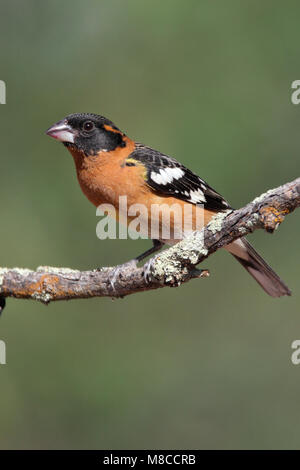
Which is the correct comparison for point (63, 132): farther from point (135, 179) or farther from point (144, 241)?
Answer: point (144, 241)

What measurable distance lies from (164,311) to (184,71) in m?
3.07

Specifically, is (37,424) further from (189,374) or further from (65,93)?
(65,93)

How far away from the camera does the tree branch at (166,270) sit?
146 inches

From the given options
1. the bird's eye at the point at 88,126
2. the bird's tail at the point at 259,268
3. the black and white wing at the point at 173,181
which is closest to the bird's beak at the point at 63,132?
the bird's eye at the point at 88,126

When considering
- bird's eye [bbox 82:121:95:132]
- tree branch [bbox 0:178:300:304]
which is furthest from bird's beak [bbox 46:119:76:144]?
tree branch [bbox 0:178:300:304]

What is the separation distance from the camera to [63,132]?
5.50m

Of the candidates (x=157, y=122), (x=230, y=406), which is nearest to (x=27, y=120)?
(x=157, y=122)

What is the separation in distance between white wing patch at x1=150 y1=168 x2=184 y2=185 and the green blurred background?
207 cm

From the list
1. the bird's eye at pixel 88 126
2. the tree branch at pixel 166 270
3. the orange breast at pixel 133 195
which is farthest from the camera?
the bird's eye at pixel 88 126

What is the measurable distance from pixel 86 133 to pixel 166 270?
1.68 m

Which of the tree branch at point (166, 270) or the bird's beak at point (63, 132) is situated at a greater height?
the bird's beak at point (63, 132)

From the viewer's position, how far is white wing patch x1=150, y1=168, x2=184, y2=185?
17.8 ft

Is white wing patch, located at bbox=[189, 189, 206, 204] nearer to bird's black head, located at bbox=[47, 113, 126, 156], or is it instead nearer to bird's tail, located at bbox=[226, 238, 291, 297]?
bird's tail, located at bbox=[226, 238, 291, 297]

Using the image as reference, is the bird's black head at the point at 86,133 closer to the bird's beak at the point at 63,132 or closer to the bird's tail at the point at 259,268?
the bird's beak at the point at 63,132
